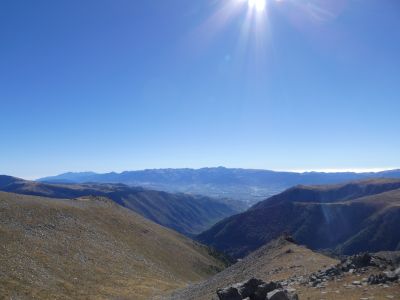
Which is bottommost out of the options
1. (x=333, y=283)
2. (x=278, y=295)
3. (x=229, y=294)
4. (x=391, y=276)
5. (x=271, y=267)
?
(x=271, y=267)

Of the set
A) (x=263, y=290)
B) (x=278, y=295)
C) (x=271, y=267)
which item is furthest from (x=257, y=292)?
(x=271, y=267)

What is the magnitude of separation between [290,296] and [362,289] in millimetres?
5834

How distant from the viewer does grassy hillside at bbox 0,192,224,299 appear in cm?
5516

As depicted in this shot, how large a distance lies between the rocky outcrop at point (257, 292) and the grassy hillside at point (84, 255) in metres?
29.1

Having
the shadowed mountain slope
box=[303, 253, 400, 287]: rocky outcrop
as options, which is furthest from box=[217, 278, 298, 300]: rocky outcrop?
the shadowed mountain slope

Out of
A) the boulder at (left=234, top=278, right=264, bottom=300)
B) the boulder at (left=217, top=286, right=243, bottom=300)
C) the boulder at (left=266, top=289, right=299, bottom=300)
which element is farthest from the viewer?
the boulder at (left=217, top=286, right=243, bottom=300)

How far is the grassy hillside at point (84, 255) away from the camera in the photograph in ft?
181

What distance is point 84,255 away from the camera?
73.9m

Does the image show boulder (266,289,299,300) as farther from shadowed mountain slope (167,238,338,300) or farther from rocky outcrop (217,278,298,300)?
shadowed mountain slope (167,238,338,300)

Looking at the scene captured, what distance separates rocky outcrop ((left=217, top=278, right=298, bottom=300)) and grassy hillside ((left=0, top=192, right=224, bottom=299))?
95.4 ft

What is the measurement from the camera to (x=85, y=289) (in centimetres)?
5759

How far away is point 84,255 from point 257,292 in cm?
5335

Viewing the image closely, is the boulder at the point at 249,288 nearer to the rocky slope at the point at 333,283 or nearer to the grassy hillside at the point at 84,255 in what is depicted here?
the rocky slope at the point at 333,283

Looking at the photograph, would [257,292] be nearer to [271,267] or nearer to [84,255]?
[271,267]
